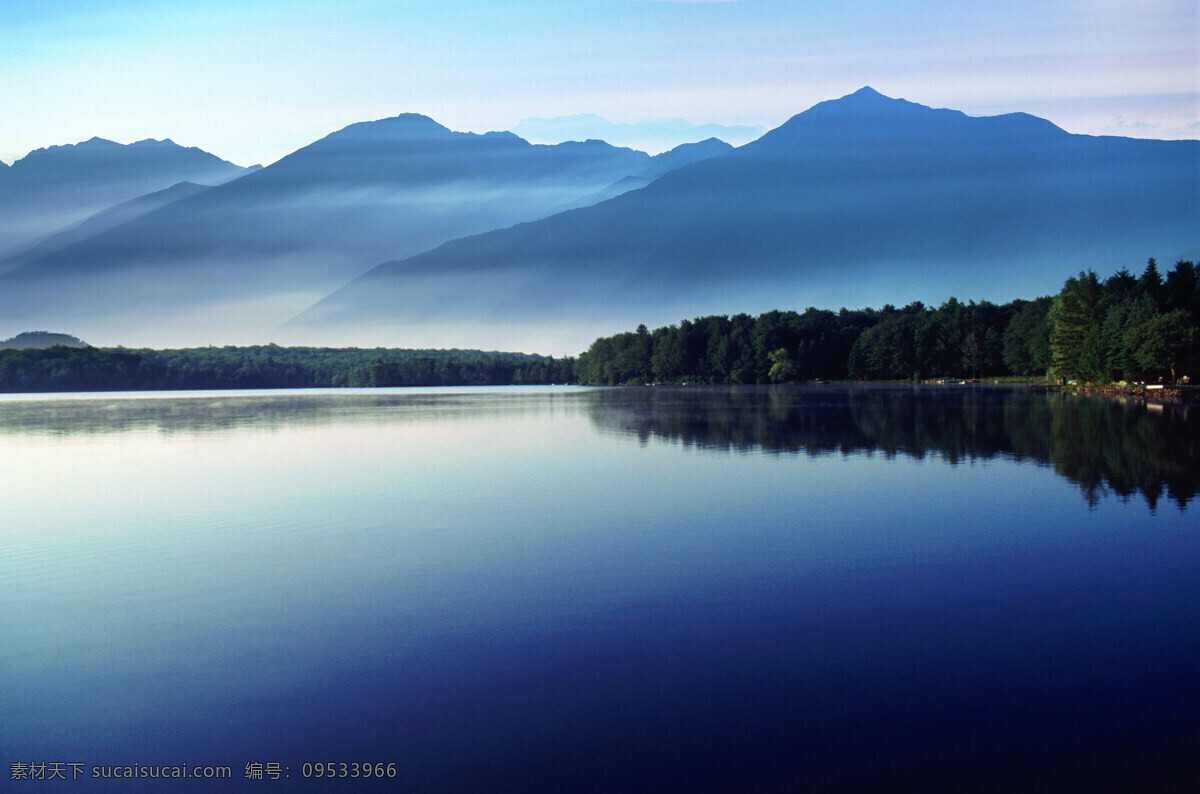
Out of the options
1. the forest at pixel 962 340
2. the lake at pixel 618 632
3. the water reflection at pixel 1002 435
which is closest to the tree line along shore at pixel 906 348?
the forest at pixel 962 340

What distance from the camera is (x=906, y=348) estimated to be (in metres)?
147

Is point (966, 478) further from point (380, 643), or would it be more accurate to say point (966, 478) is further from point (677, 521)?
point (380, 643)

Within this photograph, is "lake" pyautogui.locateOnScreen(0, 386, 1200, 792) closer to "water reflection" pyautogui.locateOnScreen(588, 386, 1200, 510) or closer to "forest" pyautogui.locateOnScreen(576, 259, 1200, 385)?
"water reflection" pyautogui.locateOnScreen(588, 386, 1200, 510)

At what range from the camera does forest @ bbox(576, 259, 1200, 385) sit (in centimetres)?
6694

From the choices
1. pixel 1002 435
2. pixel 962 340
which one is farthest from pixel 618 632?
pixel 962 340

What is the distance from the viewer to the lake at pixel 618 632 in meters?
7.63

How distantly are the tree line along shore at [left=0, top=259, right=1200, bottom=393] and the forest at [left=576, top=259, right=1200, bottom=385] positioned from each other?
0.54ft

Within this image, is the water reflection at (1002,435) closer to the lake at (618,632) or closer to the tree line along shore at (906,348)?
the lake at (618,632)

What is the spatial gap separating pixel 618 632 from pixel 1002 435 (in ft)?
98.9

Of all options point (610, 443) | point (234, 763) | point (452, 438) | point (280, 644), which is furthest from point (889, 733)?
point (452, 438)

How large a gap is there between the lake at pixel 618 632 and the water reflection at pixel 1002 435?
65 cm

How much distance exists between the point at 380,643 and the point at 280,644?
1233mm

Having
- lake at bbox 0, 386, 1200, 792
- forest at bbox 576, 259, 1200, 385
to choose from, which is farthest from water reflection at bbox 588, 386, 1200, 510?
forest at bbox 576, 259, 1200, 385

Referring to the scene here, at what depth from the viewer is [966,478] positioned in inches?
928
